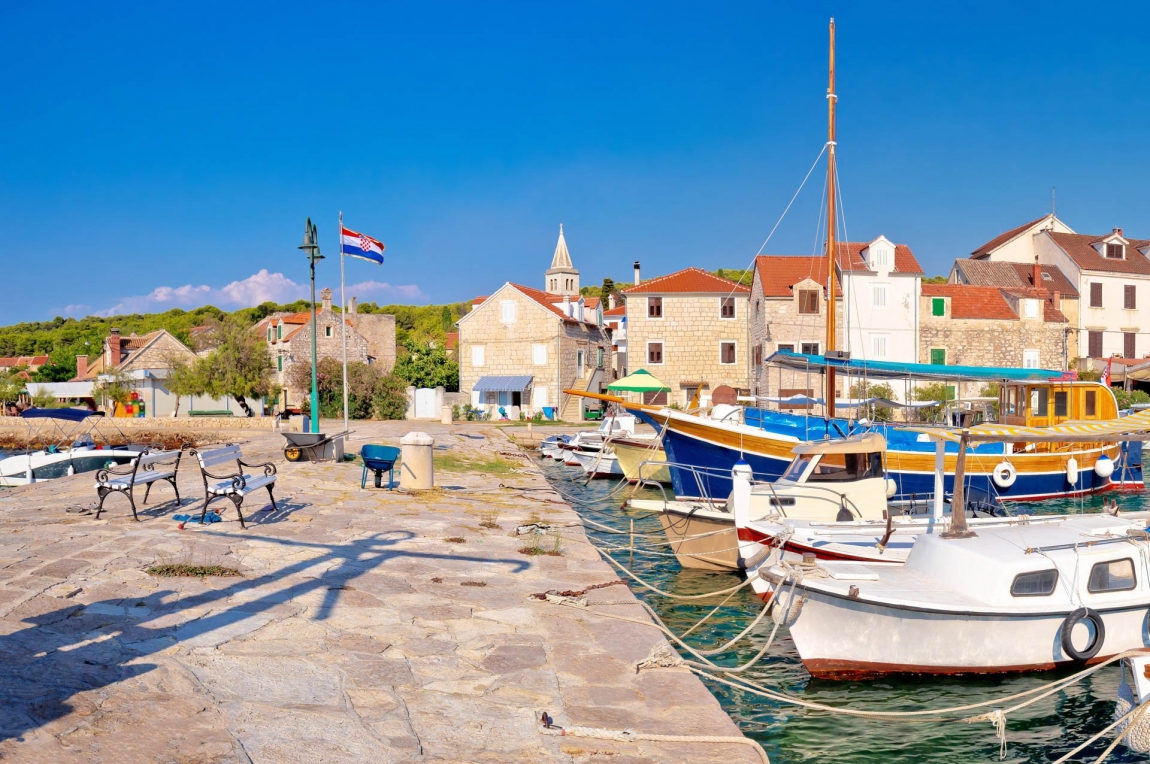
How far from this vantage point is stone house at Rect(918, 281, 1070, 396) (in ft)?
155

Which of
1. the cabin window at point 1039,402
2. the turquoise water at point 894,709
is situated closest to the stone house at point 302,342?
the cabin window at point 1039,402

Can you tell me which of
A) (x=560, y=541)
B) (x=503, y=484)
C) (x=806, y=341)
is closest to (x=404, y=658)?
(x=560, y=541)

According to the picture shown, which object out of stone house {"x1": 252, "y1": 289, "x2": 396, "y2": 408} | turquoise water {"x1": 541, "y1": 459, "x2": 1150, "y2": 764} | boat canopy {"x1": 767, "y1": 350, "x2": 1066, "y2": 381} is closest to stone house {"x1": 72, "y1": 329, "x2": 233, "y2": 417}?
stone house {"x1": 252, "y1": 289, "x2": 396, "y2": 408}

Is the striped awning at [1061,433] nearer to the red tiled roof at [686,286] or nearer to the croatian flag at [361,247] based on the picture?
the croatian flag at [361,247]

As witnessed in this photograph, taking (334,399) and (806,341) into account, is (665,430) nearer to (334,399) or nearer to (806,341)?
(806,341)

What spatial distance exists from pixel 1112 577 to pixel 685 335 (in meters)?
40.6

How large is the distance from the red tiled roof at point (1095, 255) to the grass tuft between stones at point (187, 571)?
55287 mm

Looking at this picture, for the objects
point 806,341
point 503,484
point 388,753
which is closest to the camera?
point 388,753

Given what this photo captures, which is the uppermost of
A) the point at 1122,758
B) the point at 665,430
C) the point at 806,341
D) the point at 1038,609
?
the point at 806,341

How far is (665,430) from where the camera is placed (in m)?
21.4

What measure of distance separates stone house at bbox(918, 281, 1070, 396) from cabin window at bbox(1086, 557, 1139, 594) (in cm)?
3947

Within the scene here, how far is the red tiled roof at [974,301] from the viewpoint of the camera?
1864 inches

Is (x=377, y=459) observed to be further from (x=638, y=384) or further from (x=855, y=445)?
(x=638, y=384)

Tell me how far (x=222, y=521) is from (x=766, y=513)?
8953 mm
